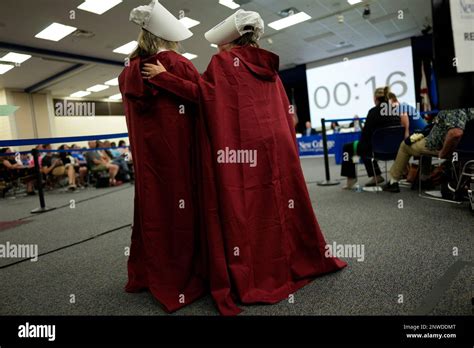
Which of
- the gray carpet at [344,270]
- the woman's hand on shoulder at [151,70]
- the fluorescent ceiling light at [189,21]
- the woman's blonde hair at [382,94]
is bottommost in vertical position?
the gray carpet at [344,270]

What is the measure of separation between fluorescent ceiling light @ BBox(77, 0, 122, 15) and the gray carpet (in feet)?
14.5

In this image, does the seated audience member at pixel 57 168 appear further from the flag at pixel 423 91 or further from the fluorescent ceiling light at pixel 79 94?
the flag at pixel 423 91

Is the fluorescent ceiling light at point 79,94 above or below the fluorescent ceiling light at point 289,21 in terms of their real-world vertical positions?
below

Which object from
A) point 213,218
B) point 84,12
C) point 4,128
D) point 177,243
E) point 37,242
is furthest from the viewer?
point 4,128

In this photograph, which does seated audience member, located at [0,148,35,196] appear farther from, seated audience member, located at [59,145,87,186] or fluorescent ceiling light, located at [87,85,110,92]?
fluorescent ceiling light, located at [87,85,110,92]

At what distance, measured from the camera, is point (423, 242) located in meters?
1.99

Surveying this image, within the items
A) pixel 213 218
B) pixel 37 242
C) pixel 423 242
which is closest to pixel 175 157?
pixel 213 218

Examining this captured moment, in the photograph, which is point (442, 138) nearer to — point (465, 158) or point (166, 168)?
point (465, 158)

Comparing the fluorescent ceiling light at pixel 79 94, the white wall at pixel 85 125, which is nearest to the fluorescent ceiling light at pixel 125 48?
the fluorescent ceiling light at pixel 79 94

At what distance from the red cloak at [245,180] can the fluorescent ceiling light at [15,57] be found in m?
8.29

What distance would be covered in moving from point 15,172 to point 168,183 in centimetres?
660

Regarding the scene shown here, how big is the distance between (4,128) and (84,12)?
23.8 ft

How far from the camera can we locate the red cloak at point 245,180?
4.73 ft
